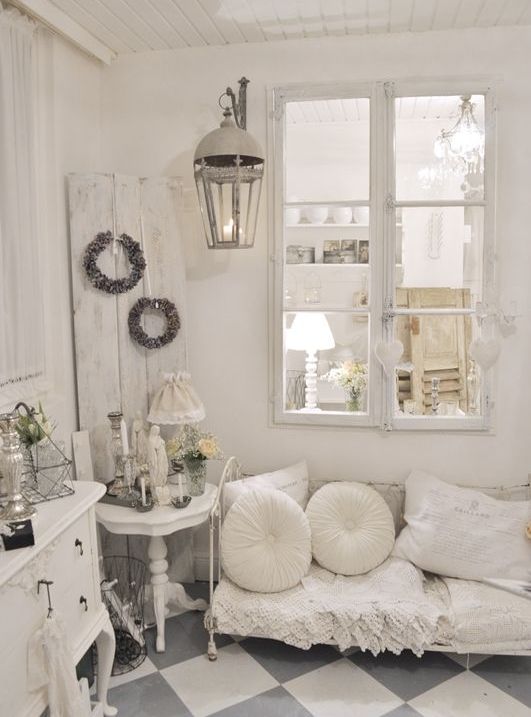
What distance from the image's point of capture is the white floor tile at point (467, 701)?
2.48 m

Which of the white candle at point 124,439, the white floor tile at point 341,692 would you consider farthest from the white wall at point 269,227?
the white floor tile at point 341,692

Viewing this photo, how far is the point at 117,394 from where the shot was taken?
3.17 m

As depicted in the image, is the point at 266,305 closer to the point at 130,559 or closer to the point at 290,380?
the point at 290,380

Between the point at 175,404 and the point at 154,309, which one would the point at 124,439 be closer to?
the point at 175,404

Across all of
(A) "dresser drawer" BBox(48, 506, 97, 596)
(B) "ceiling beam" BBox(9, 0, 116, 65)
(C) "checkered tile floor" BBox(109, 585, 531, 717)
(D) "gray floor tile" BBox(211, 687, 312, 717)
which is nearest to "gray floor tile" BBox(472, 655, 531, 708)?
(C) "checkered tile floor" BBox(109, 585, 531, 717)

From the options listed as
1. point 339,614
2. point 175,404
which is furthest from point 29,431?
point 339,614

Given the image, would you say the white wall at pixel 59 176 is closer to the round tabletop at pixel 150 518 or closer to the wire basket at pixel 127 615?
the round tabletop at pixel 150 518

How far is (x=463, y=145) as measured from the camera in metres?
3.16

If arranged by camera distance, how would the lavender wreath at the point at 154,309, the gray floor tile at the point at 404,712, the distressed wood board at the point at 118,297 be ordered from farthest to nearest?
the lavender wreath at the point at 154,309 < the distressed wood board at the point at 118,297 < the gray floor tile at the point at 404,712

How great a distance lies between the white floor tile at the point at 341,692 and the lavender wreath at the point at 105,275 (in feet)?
6.10

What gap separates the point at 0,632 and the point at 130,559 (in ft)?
5.11

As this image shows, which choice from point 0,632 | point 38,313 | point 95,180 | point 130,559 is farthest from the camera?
point 130,559

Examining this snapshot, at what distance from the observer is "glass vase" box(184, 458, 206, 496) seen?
3000 mm

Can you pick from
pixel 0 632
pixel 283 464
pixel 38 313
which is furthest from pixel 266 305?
pixel 0 632
